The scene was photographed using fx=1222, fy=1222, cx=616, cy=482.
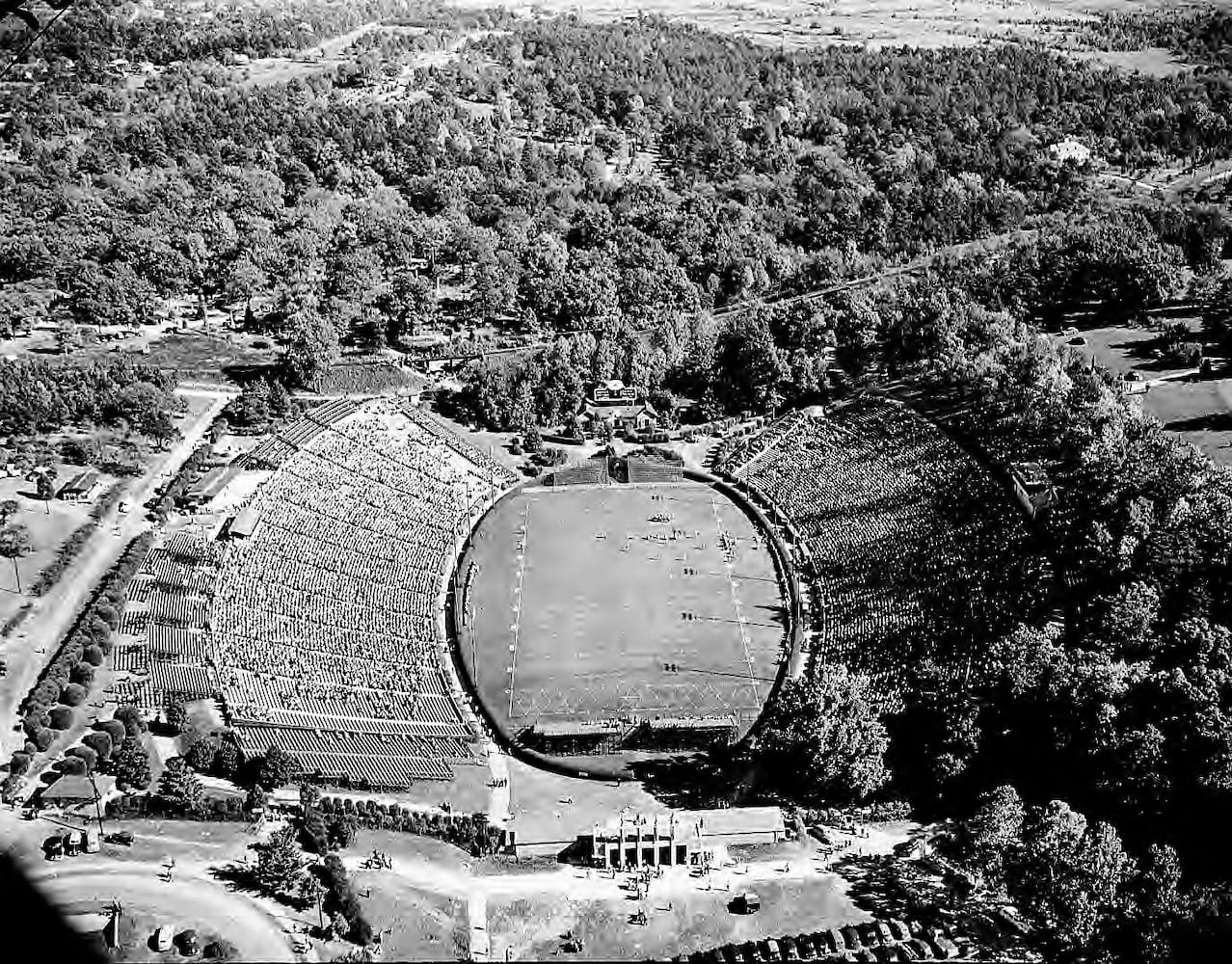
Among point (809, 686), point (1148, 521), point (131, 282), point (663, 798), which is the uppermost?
point (131, 282)

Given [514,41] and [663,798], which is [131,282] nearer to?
[663,798]

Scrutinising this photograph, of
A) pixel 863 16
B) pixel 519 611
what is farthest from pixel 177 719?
pixel 863 16

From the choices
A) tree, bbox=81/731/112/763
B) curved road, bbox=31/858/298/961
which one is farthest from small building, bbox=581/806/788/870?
tree, bbox=81/731/112/763

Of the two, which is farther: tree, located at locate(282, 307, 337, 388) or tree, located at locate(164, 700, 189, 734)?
tree, located at locate(282, 307, 337, 388)

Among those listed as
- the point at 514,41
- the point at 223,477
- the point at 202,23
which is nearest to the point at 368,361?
the point at 223,477

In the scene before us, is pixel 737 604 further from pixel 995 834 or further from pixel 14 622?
pixel 14 622

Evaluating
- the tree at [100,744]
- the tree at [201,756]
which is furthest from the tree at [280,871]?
the tree at [100,744]

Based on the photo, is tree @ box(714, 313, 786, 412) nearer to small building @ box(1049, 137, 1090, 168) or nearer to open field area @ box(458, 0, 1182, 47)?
small building @ box(1049, 137, 1090, 168)
